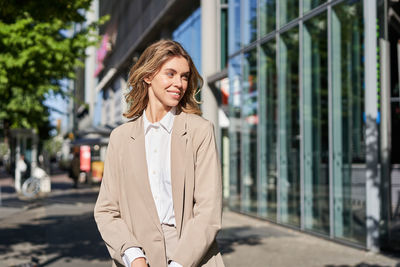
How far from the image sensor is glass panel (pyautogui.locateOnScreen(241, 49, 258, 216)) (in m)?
13.3

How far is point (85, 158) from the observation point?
2633cm

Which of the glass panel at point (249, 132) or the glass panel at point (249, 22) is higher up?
the glass panel at point (249, 22)

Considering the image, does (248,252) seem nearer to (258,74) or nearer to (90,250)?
(90,250)

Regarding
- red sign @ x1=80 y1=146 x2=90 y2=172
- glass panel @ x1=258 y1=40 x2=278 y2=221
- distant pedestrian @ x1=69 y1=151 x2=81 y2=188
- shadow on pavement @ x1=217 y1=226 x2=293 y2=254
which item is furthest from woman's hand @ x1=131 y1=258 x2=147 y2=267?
red sign @ x1=80 y1=146 x2=90 y2=172

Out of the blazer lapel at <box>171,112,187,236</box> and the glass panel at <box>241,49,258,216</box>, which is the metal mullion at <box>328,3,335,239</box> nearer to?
the glass panel at <box>241,49,258,216</box>

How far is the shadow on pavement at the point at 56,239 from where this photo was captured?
7.54 metres

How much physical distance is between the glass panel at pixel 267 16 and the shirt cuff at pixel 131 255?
10938 mm

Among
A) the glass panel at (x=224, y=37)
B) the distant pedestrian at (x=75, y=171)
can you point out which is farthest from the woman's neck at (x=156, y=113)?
the distant pedestrian at (x=75, y=171)

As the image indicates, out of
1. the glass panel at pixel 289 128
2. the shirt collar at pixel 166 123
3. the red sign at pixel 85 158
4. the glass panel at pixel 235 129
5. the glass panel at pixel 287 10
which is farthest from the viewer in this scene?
the red sign at pixel 85 158

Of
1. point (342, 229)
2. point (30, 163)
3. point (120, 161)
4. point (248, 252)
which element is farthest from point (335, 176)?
point (30, 163)

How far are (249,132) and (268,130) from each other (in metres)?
1.09

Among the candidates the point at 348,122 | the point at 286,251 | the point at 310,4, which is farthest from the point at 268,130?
the point at 286,251

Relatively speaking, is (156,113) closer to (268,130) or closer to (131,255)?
(131,255)

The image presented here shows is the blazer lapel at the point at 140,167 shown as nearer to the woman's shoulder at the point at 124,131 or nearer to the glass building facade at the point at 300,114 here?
the woman's shoulder at the point at 124,131
